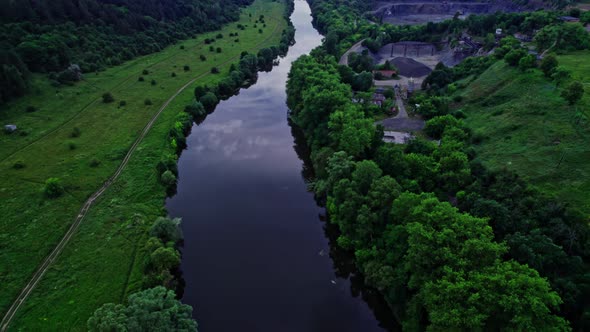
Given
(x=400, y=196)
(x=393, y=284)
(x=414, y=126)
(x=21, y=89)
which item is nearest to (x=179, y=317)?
(x=393, y=284)

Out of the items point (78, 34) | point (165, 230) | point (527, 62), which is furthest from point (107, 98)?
point (527, 62)

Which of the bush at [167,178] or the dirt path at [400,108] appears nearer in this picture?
the bush at [167,178]

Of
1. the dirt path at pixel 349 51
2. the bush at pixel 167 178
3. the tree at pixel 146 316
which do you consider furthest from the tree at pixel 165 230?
the dirt path at pixel 349 51

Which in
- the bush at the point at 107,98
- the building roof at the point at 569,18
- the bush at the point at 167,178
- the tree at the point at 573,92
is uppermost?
the building roof at the point at 569,18

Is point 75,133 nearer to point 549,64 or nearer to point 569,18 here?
point 549,64

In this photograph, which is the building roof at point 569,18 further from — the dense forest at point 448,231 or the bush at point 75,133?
the bush at point 75,133

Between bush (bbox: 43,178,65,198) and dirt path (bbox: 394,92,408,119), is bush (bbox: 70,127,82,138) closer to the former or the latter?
bush (bbox: 43,178,65,198)
